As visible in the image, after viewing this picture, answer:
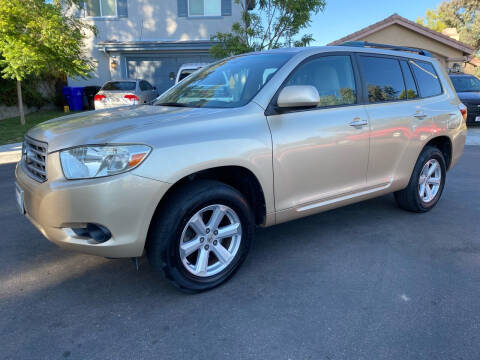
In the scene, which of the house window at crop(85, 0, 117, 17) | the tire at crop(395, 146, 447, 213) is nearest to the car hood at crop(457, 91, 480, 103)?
the tire at crop(395, 146, 447, 213)

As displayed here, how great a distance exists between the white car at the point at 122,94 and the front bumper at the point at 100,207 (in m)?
9.54

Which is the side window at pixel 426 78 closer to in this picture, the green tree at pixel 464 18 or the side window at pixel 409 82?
the side window at pixel 409 82

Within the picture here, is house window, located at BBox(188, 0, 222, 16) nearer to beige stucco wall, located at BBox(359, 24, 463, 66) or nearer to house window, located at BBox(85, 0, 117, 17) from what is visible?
house window, located at BBox(85, 0, 117, 17)

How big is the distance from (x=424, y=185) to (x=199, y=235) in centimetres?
299

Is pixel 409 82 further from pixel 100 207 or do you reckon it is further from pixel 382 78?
pixel 100 207

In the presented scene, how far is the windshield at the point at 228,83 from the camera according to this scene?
3.06 m

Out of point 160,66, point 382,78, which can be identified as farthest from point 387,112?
point 160,66

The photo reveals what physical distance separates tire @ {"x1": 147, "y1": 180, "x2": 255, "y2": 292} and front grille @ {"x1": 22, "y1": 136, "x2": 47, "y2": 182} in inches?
32.1

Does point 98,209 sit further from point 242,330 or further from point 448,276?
point 448,276

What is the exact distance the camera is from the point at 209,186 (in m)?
2.62

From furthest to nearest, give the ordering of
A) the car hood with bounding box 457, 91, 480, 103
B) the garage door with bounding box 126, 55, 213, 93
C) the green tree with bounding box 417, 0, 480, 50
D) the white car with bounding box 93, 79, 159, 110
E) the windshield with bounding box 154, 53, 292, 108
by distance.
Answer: the green tree with bounding box 417, 0, 480, 50
the garage door with bounding box 126, 55, 213, 93
the white car with bounding box 93, 79, 159, 110
the car hood with bounding box 457, 91, 480, 103
the windshield with bounding box 154, 53, 292, 108

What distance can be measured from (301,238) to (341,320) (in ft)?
4.49

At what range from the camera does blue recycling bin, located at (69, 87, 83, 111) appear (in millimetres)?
17672

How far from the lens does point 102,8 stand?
17625 mm
